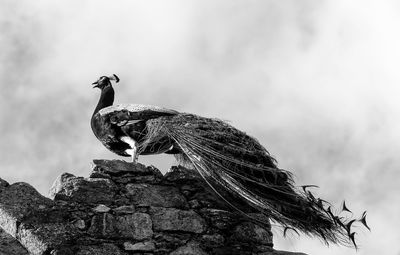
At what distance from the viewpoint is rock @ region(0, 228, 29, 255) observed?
19.4ft

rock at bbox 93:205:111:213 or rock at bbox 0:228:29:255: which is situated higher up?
rock at bbox 93:205:111:213

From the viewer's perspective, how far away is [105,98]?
878cm

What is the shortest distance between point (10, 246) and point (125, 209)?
2.94 feet

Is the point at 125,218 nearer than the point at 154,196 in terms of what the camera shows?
Yes

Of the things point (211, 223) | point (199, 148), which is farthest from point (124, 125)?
point (211, 223)

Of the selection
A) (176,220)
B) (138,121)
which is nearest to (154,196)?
(176,220)

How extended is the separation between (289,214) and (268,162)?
47 cm

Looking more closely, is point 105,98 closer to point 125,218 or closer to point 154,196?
point 154,196

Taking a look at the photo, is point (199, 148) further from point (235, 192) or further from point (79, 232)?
point (79, 232)

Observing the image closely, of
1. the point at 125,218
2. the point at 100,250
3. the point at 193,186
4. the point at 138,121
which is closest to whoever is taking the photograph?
the point at 100,250

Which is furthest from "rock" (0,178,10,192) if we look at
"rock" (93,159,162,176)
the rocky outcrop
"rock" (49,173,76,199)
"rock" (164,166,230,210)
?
"rock" (164,166,230,210)

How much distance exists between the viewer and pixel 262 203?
261 inches

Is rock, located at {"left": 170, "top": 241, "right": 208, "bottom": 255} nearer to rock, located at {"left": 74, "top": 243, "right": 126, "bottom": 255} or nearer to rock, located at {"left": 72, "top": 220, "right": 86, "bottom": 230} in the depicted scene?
rock, located at {"left": 74, "top": 243, "right": 126, "bottom": 255}

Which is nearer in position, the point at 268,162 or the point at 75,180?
the point at 75,180
